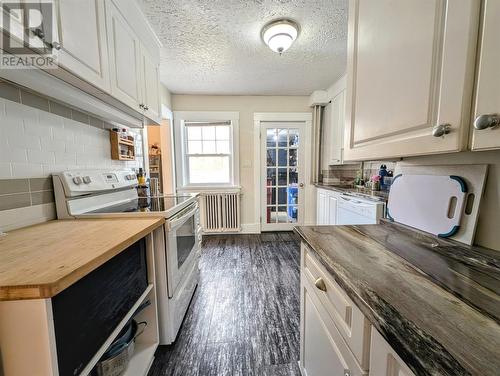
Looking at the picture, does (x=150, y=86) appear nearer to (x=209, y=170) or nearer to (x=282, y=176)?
(x=209, y=170)

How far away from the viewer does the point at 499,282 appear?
569mm

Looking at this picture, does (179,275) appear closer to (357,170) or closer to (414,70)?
(414,70)

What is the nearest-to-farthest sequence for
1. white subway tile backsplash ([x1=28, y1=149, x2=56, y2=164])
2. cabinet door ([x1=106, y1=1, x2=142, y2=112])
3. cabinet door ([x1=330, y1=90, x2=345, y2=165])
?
white subway tile backsplash ([x1=28, y1=149, x2=56, y2=164]), cabinet door ([x1=106, y1=1, x2=142, y2=112]), cabinet door ([x1=330, y1=90, x2=345, y2=165])

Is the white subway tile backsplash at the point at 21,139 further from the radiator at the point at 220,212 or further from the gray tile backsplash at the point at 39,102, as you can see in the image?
the radiator at the point at 220,212

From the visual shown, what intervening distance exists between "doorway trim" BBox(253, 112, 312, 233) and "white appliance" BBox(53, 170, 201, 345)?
2042 millimetres

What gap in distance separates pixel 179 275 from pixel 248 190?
7.62 feet

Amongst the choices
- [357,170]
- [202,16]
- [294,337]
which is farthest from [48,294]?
[357,170]

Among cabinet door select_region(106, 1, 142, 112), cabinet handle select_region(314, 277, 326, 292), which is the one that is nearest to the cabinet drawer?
cabinet handle select_region(314, 277, 326, 292)

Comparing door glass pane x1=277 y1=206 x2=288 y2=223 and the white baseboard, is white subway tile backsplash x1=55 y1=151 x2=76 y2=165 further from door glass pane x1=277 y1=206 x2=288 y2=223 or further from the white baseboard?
door glass pane x1=277 y1=206 x2=288 y2=223

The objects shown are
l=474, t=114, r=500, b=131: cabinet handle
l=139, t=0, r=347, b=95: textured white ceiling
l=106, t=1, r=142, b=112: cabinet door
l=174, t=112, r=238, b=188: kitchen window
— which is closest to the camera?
l=474, t=114, r=500, b=131: cabinet handle

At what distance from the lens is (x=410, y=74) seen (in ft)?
2.25

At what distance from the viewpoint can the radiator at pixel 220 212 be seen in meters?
3.53

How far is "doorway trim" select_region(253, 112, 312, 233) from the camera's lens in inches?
141

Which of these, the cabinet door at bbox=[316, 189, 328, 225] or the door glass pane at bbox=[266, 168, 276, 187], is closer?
the cabinet door at bbox=[316, 189, 328, 225]
